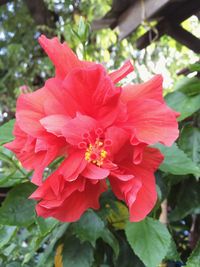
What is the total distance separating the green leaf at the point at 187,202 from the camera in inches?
29.8

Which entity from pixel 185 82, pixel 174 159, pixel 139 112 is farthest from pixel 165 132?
pixel 185 82

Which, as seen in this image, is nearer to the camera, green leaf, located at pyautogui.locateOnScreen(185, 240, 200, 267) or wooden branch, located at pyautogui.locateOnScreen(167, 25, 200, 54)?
green leaf, located at pyautogui.locateOnScreen(185, 240, 200, 267)

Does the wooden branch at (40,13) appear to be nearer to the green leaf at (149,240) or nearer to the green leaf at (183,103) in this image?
the green leaf at (183,103)

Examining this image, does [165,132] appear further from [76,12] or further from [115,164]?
[76,12]

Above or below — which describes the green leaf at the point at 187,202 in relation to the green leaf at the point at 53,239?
below

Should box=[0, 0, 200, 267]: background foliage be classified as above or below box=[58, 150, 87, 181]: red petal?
below

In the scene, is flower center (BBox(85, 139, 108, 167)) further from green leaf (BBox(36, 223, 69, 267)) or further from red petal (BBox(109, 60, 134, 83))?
green leaf (BBox(36, 223, 69, 267))

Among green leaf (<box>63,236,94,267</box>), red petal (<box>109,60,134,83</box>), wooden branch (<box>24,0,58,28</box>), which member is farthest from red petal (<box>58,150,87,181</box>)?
wooden branch (<box>24,0,58,28</box>)

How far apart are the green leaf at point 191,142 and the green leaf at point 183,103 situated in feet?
0.11

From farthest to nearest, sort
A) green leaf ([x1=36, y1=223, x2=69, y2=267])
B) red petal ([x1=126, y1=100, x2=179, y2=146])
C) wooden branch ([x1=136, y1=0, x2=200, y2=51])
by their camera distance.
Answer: wooden branch ([x1=136, y1=0, x2=200, y2=51])
green leaf ([x1=36, y1=223, x2=69, y2=267])
red petal ([x1=126, y1=100, x2=179, y2=146])

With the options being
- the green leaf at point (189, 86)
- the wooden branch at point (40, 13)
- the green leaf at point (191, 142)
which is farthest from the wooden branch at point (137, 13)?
the wooden branch at point (40, 13)

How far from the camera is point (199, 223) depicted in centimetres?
92

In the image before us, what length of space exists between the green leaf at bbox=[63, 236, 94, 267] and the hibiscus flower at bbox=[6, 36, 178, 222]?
0.16 meters

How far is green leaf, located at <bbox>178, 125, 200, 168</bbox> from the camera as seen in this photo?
73 cm
